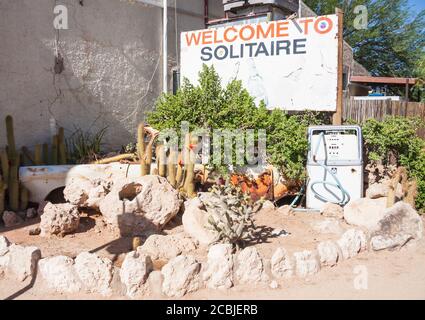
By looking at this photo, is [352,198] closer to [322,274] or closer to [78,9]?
[322,274]

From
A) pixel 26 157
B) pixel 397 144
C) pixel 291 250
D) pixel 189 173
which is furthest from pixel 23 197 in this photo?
pixel 397 144

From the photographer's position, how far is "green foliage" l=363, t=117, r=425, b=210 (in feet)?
23.3

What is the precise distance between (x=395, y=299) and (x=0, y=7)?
267 inches

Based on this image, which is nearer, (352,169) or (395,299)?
(395,299)

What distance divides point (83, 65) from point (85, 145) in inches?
62.1

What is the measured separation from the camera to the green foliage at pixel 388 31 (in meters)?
23.7

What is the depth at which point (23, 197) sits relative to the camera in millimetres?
6641

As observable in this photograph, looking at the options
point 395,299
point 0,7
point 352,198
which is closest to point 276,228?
point 352,198

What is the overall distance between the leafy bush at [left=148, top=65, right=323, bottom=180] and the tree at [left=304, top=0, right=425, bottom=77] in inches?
697

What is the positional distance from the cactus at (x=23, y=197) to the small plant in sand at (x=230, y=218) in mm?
2772

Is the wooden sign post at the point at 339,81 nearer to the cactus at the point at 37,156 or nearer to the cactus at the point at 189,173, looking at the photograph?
the cactus at the point at 189,173

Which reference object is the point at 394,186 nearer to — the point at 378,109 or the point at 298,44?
the point at 298,44

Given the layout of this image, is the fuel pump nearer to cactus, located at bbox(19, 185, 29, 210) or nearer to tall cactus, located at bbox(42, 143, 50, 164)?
cactus, located at bbox(19, 185, 29, 210)

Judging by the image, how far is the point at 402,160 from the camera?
23.6ft
